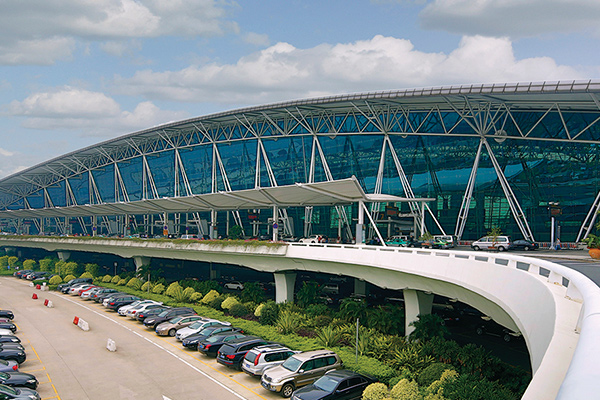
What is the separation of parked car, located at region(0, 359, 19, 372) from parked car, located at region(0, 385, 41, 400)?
4.18 meters

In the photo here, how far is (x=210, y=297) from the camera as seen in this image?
4481 centimetres

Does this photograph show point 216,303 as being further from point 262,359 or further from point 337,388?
point 337,388

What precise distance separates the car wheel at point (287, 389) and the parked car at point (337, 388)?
1.89 m

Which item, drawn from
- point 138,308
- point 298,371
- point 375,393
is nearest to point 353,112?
point 138,308

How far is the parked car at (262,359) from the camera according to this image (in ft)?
83.2

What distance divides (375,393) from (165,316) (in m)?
23.4

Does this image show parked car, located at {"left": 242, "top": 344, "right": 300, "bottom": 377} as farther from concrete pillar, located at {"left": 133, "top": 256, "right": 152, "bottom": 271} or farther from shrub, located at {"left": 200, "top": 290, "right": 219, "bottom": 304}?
concrete pillar, located at {"left": 133, "top": 256, "right": 152, "bottom": 271}

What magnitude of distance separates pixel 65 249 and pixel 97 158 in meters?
30.9

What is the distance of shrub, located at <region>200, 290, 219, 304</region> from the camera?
146ft

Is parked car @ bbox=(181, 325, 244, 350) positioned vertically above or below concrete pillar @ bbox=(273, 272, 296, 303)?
below

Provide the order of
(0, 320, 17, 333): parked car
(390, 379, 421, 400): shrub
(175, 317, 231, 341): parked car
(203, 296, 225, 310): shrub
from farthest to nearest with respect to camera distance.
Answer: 1. (203, 296, 225, 310): shrub
2. (0, 320, 17, 333): parked car
3. (175, 317, 231, 341): parked car
4. (390, 379, 421, 400): shrub

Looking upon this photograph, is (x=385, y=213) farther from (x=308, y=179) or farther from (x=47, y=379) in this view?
(x=47, y=379)

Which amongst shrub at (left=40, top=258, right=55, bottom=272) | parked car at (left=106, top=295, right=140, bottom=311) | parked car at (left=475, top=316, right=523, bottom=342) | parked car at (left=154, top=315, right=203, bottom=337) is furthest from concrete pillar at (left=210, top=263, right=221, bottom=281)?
parked car at (left=475, top=316, right=523, bottom=342)

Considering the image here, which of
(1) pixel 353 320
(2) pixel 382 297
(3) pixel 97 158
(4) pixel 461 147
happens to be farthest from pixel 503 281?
(3) pixel 97 158
